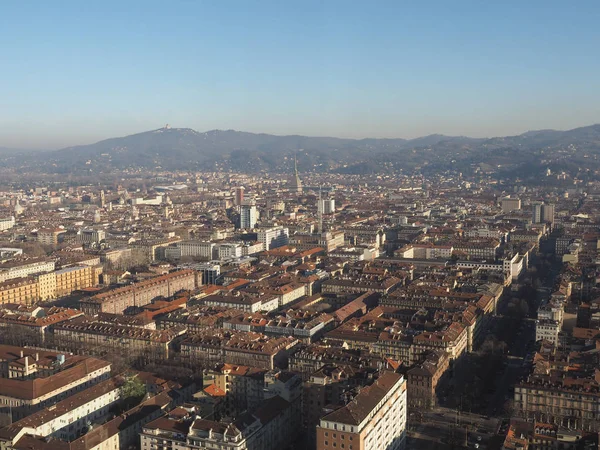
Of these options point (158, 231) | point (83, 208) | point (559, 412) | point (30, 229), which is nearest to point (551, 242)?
point (158, 231)

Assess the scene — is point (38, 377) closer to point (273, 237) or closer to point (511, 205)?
point (273, 237)

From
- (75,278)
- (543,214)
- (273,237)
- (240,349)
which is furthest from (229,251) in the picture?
(543,214)

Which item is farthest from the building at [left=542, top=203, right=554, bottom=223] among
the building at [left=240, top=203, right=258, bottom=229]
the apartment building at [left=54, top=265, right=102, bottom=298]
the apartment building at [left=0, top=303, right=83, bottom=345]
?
the apartment building at [left=0, top=303, right=83, bottom=345]

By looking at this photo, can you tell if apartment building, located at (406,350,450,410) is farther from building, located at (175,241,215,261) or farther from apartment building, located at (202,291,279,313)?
building, located at (175,241,215,261)

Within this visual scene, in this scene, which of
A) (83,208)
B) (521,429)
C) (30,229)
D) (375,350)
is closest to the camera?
(521,429)

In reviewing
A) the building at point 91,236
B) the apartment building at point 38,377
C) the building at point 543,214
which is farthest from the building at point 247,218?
the apartment building at point 38,377

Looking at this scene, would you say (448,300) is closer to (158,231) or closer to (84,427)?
(84,427)
